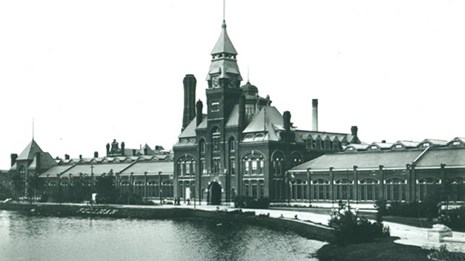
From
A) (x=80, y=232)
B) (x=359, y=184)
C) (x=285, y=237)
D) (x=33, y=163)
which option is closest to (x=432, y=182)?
(x=359, y=184)

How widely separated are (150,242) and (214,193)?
138 ft

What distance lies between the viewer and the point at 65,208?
99125 mm

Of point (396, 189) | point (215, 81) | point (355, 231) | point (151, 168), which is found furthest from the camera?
point (151, 168)

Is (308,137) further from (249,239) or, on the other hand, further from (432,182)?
(249,239)

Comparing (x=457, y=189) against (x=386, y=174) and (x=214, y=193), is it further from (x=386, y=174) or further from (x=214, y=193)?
(x=214, y=193)

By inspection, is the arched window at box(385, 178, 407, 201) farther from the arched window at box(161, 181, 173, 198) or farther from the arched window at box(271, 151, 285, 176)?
the arched window at box(161, 181, 173, 198)

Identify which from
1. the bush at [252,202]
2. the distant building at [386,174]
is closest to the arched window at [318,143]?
the distant building at [386,174]

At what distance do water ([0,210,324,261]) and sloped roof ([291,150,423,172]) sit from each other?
71.4ft

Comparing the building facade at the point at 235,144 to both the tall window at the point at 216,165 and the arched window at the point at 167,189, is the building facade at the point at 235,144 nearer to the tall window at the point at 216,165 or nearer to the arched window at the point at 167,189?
the tall window at the point at 216,165

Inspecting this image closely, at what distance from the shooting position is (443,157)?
3031 inches

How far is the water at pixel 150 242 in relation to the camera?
46875 millimetres

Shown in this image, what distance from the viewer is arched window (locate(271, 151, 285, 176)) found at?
91.4 meters

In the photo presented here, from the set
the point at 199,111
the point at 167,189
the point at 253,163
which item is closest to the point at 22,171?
the point at 167,189

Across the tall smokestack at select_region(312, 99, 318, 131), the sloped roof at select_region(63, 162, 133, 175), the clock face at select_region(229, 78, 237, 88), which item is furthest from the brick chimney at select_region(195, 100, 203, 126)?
the sloped roof at select_region(63, 162, 133, 175)
